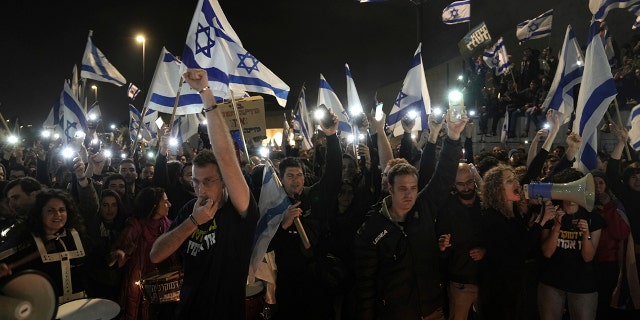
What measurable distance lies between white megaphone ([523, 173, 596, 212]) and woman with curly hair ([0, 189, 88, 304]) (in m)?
4.00

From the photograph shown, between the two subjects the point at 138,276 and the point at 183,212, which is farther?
the point at 138,276

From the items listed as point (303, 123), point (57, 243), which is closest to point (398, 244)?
point (57, 243)


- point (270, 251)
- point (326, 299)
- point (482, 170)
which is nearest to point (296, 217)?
point (270, 251)

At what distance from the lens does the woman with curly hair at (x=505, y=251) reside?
13.8ft

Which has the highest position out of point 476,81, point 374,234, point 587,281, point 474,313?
point 476,81

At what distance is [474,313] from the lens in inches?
185

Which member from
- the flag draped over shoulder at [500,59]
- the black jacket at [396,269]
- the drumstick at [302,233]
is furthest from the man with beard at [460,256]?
the flag draped over shoulder at [500,59]

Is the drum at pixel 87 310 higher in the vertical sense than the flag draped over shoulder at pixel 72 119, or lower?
lower

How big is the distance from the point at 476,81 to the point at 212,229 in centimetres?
1697

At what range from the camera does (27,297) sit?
2289 millimetres

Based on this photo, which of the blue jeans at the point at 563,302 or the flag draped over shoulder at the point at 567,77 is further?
the flag draped over shoulder at the point at 567,77

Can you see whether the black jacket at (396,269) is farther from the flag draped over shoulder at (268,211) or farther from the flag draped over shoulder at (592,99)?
the flag draped over shoulder at (592,99)

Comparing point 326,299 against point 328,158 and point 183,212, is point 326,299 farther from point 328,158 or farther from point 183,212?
point 183,212

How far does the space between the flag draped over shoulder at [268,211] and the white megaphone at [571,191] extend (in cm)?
225
